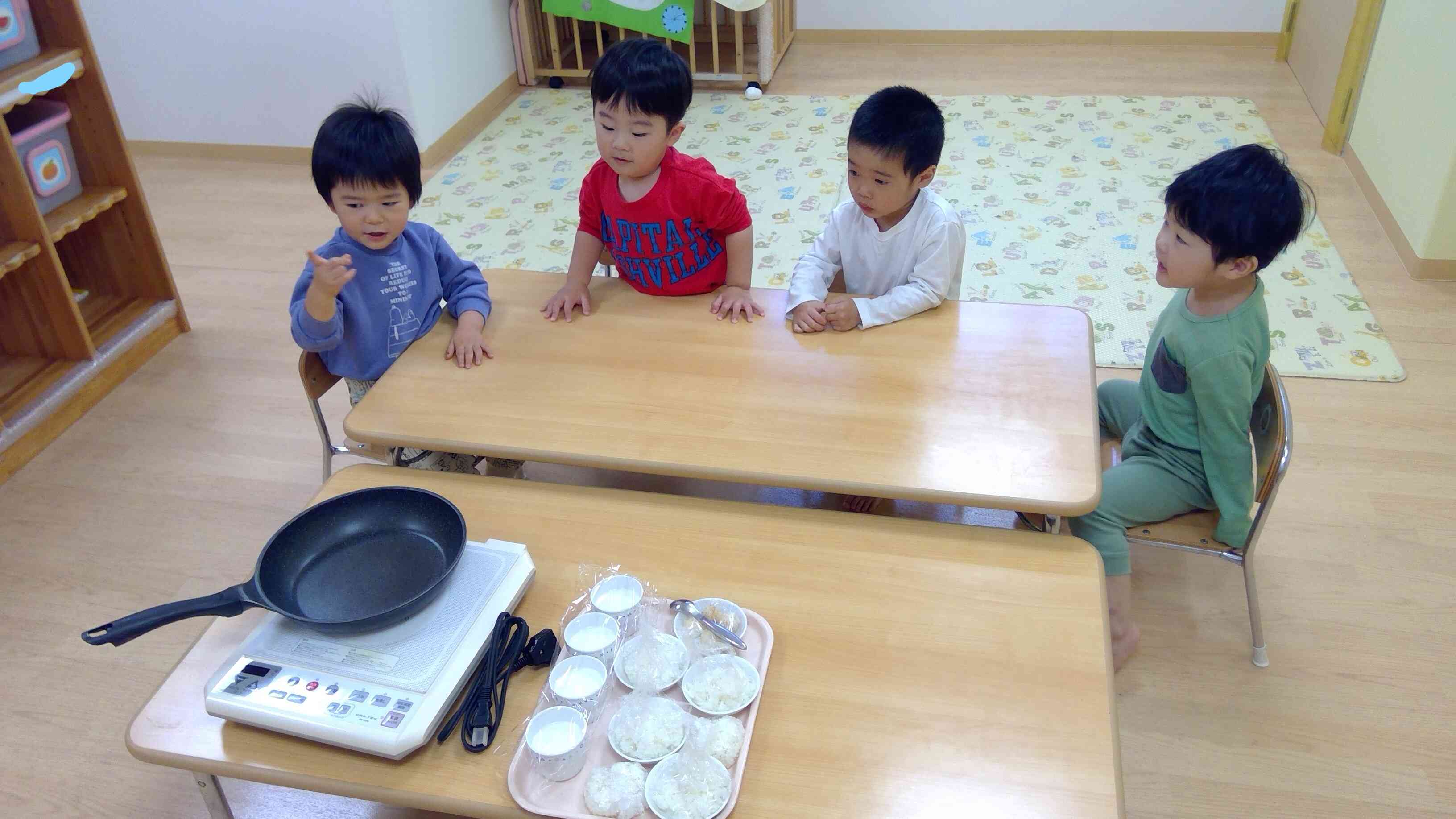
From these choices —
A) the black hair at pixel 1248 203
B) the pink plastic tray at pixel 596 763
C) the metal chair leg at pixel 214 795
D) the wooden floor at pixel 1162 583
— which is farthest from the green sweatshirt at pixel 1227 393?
the metal chair leg at pixel 214 795

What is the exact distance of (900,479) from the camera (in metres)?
1.28

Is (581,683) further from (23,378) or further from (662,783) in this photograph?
(23,378)

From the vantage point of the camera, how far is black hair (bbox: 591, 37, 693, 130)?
5.33 feet

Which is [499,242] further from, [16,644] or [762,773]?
[762,773]

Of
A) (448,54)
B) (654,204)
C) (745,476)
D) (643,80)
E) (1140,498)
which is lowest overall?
(1140,498)

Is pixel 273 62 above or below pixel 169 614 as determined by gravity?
below

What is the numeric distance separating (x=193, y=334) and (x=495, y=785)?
2448 millimetres

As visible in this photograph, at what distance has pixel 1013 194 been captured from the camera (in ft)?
11.4

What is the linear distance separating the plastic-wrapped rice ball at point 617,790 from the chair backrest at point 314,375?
1009 mm

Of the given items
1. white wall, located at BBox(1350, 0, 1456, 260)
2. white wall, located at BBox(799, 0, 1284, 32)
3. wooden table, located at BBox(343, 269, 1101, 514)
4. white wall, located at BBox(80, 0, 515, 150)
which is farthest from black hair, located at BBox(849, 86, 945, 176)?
white wall, located at BBox(799, 0, 1284, 32)

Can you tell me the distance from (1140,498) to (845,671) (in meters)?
0.78

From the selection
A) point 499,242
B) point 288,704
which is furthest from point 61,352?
point 288,704

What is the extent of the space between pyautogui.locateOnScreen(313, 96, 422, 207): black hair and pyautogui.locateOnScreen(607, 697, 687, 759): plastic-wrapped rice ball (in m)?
1.04

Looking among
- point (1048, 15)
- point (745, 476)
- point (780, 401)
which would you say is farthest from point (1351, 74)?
point (745, 476)
